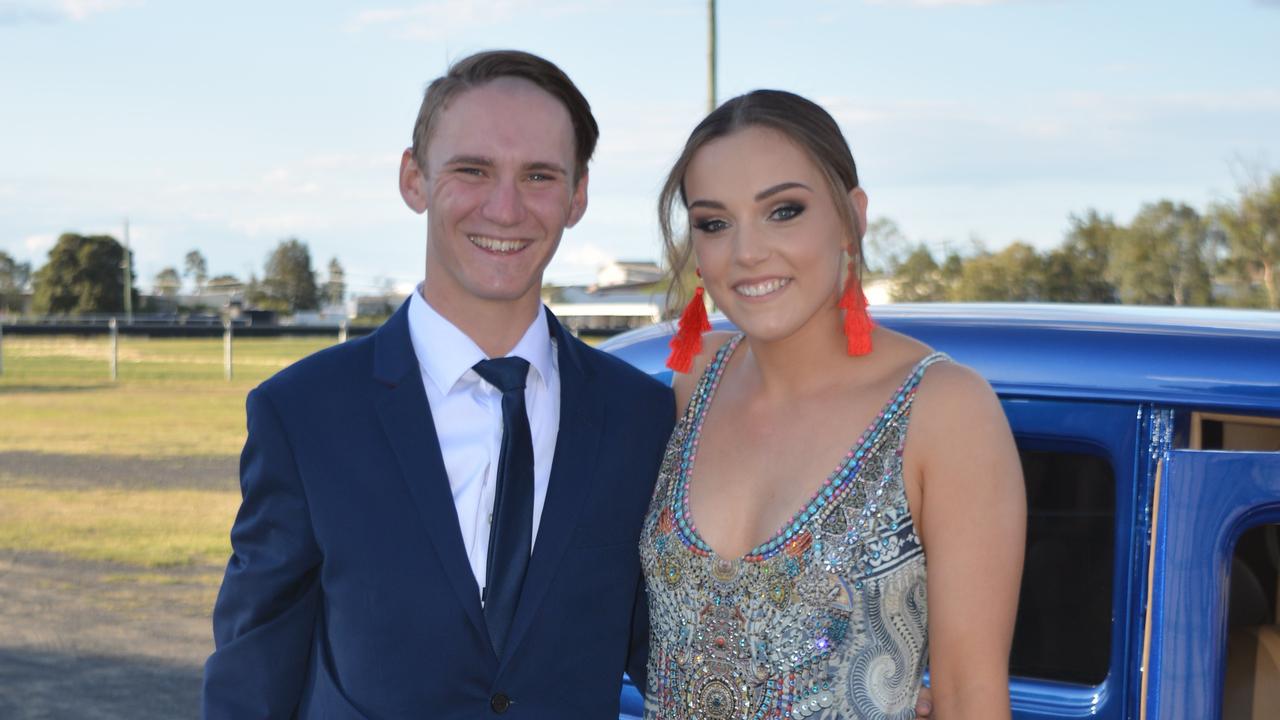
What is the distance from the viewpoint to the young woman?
2053 mm

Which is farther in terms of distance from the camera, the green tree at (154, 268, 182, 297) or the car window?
the green tree at (154, 268, 182, 297)

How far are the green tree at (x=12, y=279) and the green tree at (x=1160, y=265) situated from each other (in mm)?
87618

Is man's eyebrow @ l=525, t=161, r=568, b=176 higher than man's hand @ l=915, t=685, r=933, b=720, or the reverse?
man's eyebrow @ l=525, t=161, r=568, b=176

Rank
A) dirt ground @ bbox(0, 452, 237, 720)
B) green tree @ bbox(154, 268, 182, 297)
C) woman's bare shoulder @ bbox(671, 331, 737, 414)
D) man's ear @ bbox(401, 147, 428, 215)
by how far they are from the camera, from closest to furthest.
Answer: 1. man's ear @ bbox(401, 147, 428, 215)
2. woman's bare shoulder @ bbox(671, 331, 737, 414)
3. dirt ground @ bbox(0, 452, 237, 720)
4. green tree @ bbox(154, 268, 182, 297)

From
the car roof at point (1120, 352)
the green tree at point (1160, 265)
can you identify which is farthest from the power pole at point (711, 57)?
the green tree at point (1160, 265)

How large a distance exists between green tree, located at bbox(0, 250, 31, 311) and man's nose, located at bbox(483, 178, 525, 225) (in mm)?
108894

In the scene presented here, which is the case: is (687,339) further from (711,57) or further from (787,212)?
(711,57)

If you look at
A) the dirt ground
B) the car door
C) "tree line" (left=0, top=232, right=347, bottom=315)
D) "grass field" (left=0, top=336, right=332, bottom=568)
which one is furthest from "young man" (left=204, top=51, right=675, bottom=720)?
"tree line" (left=0, top=232, right=347, bottom=315)

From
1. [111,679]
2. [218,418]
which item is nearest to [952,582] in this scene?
[111,679]

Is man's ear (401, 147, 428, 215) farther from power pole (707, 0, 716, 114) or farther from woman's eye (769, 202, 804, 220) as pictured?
power pole (707, 0, 716, 114)

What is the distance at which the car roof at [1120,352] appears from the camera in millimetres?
2070

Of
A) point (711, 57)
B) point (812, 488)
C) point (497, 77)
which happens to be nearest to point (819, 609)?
point (812, 488)

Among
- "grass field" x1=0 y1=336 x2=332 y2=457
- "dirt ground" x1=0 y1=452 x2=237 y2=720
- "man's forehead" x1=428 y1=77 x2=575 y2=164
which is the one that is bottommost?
"dirt ground" x1=0 y1=452 x2=237 y2=720

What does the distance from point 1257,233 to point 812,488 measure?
3142 centimetres
